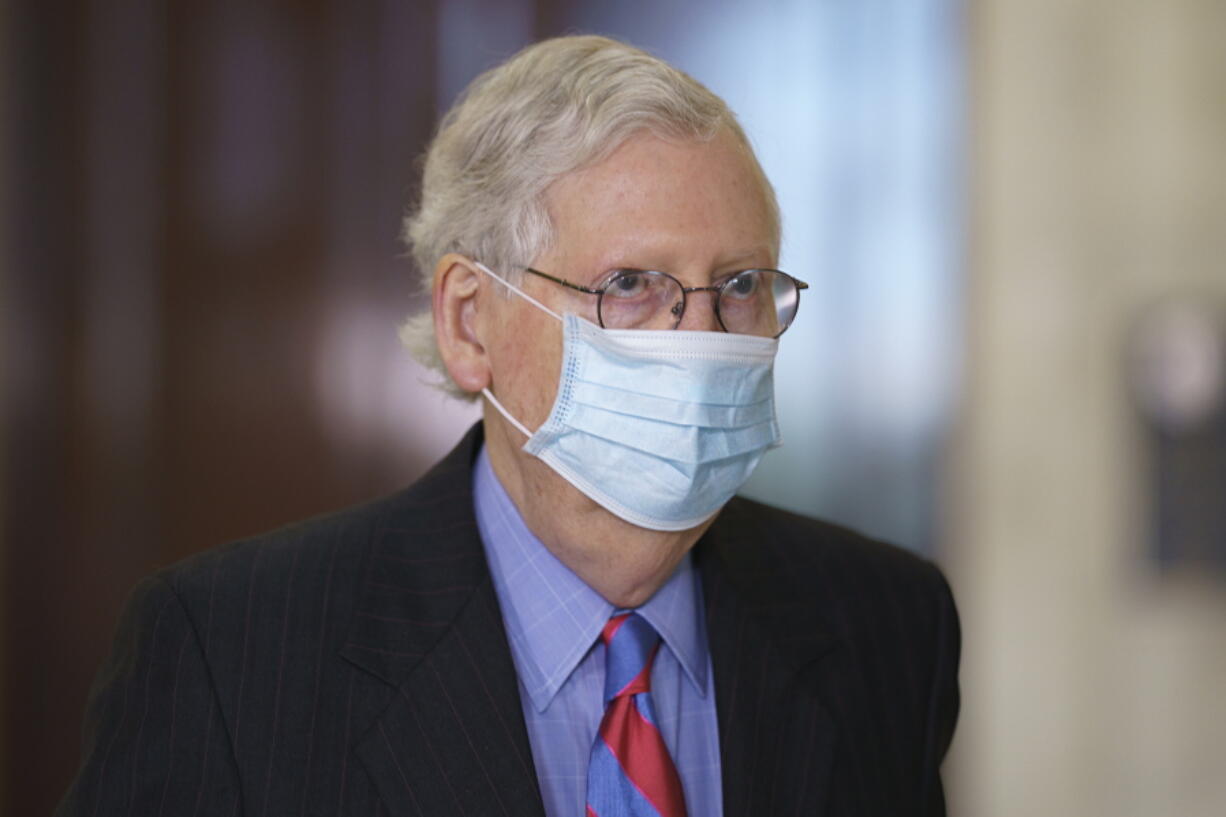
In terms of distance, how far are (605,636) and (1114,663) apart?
2.55 m

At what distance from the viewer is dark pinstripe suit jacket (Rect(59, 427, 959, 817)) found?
4.82ft

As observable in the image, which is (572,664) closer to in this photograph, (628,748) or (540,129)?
(628,748)

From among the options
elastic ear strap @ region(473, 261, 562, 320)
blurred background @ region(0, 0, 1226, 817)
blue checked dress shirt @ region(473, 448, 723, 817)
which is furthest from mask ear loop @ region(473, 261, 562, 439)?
blurred background @ region(0, 0, 1226, 817)

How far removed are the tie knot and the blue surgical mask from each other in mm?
156

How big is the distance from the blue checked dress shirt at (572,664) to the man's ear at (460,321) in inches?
5.9

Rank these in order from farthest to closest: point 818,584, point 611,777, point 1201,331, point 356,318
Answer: point 1201,331, point 356,318, point 818,584, point 611,777

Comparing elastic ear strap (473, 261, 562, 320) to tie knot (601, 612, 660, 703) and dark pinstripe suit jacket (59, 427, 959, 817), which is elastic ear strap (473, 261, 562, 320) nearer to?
dark pinstripe suit jacket (59, 427, 959, 817)

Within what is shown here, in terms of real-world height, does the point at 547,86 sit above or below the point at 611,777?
above

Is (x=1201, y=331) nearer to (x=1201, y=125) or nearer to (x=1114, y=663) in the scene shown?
(x=1201, y=125)

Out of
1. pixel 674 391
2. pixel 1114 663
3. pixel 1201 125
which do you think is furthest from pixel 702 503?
pixel 1201 125

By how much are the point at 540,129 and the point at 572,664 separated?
0.68 metres

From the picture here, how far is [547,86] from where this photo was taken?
165cm

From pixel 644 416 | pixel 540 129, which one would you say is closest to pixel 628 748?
pixel 644 416

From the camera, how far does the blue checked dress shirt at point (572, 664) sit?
161 cm
